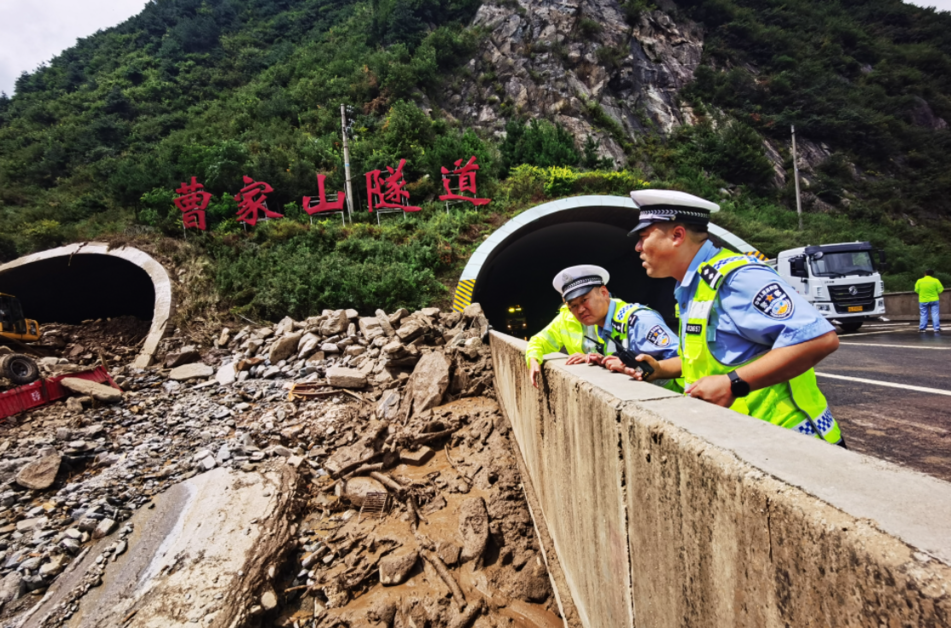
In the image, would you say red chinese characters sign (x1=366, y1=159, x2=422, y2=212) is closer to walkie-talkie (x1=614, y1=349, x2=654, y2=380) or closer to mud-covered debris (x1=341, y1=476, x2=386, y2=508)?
mud-covered debris (x1=341, y1=476, x2=386, y2=508)

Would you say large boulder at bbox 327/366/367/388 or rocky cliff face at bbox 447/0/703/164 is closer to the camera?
large boulder at bbox 327/366/367/388

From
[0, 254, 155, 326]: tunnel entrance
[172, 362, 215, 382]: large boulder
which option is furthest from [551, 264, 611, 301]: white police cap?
[0, 254, 155, 326]: tunnel entrance

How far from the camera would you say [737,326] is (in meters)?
1.80

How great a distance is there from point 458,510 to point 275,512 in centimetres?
194

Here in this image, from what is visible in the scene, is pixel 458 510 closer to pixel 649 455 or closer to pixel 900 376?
pixel 649 455

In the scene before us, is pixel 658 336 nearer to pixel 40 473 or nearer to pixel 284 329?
pixel 40 473

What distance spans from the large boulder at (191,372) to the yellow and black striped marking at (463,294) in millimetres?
6905

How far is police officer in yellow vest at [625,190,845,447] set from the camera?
1632 mm

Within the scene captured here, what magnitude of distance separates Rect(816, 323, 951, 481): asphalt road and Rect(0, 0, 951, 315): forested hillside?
11137mm

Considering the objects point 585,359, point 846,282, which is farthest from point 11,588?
point 846,282

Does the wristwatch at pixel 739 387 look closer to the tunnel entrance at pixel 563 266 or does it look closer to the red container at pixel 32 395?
the red container at pixel 32 395

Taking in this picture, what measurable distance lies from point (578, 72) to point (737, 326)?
41.5 metres

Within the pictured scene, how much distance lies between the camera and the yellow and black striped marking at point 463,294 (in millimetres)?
13477

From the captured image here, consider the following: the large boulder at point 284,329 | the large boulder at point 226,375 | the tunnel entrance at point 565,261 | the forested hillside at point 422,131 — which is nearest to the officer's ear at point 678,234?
the large boulder at point 226,375
